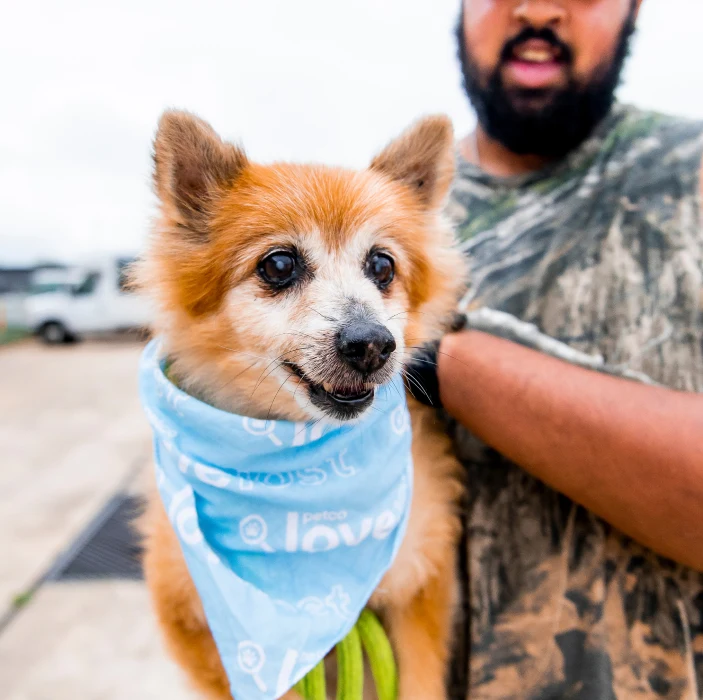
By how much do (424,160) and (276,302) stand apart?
0.84m

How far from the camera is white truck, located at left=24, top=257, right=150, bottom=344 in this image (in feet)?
56.7

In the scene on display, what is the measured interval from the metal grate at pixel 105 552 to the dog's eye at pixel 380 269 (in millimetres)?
2578

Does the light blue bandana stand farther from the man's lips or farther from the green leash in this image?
the man's lips

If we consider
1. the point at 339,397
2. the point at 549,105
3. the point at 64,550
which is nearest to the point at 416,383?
the point at 339,397

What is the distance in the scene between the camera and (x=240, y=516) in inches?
69.6

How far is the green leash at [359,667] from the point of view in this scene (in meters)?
1.76

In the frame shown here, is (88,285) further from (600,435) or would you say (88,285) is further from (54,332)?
(600,435)

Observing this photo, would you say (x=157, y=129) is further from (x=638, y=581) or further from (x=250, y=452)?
(x=638, y=581)

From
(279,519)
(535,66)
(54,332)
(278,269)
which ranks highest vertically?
(535,66)

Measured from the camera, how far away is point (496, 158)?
6.96 feet

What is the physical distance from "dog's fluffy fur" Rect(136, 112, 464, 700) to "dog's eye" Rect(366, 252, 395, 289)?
0.09 feet

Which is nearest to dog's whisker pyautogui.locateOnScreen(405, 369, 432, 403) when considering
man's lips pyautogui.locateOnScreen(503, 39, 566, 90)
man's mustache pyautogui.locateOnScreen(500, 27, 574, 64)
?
man's lips pyautogui.locateOnScreen(503, 39, 566, 90)

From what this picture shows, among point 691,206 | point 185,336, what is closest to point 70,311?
point 185,336

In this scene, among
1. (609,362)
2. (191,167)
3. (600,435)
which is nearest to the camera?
(600,435)
